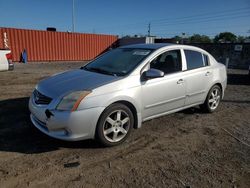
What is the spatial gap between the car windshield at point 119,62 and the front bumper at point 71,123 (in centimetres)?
92

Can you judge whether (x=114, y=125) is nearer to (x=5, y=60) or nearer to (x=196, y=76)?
(x=196, y=76)

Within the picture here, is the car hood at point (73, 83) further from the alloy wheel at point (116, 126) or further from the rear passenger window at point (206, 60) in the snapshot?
the rear passenger window at point (206, 60)

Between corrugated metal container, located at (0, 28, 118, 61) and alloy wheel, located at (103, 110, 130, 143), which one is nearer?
alloy wheel, located at (103, 110, 130, 143)

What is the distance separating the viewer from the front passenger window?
13.6 feet

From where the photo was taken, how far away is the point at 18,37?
1836cm

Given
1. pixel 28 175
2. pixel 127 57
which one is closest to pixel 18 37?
pixel 127 57

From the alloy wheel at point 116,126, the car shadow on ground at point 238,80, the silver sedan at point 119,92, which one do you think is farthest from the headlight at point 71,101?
the car shadow on ground at point 238,80

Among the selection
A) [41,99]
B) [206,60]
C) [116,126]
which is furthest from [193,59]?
[41,99]

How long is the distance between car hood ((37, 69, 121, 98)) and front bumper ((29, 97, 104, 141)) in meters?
0.29

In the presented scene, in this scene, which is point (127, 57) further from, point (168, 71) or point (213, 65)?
point (213, 65)

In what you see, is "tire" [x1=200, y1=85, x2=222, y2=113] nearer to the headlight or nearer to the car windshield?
the car windshield

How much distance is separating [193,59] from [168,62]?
0.75 metres

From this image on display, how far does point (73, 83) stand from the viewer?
3518 mm

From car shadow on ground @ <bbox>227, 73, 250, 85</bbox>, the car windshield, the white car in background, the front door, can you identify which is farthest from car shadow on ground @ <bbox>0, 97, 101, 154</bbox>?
car shadow on ground @ <bbox>227, 73, 250, 85</bbox>
